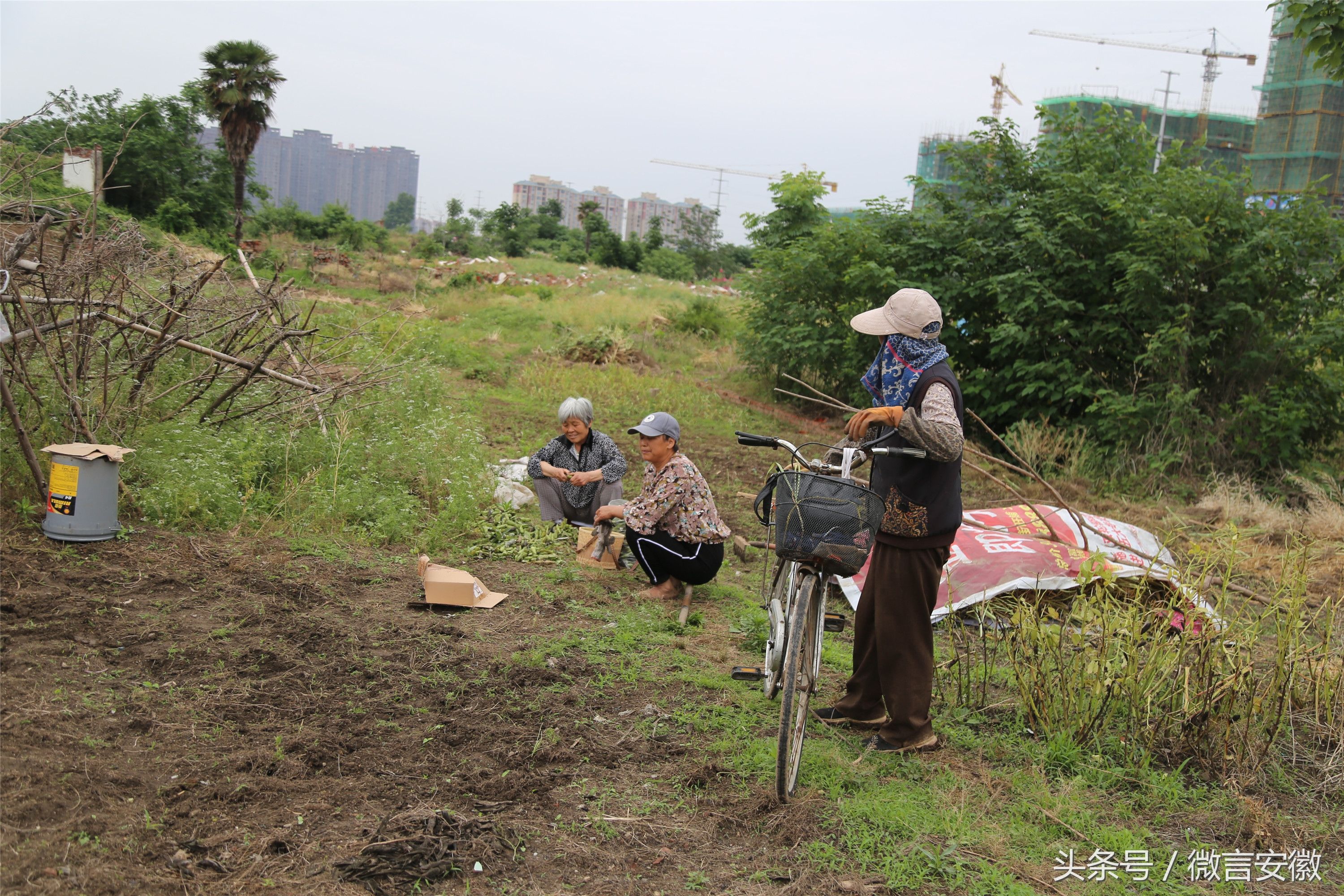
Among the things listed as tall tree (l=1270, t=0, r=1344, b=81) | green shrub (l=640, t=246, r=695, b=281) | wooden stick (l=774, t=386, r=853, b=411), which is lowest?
wooden stick (l=774, t=386, r=853, b=411)

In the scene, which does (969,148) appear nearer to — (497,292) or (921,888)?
(921,888)

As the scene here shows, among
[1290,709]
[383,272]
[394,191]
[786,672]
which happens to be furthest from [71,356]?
[394,191]

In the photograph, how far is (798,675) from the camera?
3.43 m

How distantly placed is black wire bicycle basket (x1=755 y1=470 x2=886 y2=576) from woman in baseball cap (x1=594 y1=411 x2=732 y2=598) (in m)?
2.22

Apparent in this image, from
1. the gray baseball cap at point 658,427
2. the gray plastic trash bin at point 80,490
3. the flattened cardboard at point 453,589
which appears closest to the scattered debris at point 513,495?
the flattened cardboard at point 453,589

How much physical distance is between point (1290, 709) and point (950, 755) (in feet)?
5.35

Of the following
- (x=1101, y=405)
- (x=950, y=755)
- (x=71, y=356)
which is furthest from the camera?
(x=1101, y=405)

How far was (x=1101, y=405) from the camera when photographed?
31.3 ft

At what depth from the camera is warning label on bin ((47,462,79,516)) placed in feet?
15.5

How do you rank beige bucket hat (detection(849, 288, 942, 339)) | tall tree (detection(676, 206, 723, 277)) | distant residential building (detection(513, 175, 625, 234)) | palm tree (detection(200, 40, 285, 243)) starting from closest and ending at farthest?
beige bucket hat (detection(849, 288, 942, 339))
palm tree (detection(200, 40, 285, 243))
tall tree (detection(676, 206, 723, 277))
distant residential building (detection(513, 175, 625, 234))

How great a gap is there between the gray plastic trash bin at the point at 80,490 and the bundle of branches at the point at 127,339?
0.28 m

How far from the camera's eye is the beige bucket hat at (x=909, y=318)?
11.9ft

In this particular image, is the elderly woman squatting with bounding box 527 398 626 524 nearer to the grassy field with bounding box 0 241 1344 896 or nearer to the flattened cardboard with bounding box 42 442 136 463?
the grassy field with bounding box 0 241 1344 896

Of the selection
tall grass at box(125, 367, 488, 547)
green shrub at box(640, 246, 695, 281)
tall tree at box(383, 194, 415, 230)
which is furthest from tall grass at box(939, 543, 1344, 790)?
tall tree at box(383, 194, 415, 230)
